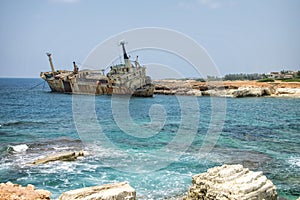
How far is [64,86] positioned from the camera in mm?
65000

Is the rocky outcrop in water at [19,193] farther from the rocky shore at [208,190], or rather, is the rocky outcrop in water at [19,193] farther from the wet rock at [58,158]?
the wet rock at [58,158]

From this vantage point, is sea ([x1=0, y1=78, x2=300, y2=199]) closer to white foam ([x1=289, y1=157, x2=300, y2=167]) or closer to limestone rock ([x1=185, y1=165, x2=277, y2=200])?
white foam ([x1=289, y1=157, x2=300, y2=167])

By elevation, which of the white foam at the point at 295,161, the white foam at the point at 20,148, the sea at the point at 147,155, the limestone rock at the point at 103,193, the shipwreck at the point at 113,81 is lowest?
the white foam at the point at 295,161

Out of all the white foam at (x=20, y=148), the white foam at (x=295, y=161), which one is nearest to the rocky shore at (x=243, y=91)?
the white foam at (x=295, y=161)

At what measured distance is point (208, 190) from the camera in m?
6.25

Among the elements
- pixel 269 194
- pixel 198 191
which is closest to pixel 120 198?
pixel 198 191

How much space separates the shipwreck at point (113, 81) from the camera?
55531mm

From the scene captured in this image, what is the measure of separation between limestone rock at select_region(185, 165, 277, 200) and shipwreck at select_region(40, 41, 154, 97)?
159 ft

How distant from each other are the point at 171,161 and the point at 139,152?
7.73 feet

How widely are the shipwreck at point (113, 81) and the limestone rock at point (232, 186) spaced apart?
48498 mm

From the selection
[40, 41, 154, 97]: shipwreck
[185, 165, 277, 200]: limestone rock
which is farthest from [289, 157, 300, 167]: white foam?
[40, 41, 154, 97]: shipwreck

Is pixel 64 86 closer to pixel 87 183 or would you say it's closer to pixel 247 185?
pixel 87 183

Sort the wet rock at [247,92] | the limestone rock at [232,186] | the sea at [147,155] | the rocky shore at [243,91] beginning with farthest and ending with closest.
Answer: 1. the wet rock at [247,92]
2. the rocky shore at [243,91]
3. the sea at [147,155]
4. the limestone rock at [232,186]

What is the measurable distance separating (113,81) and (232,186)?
50865mm
